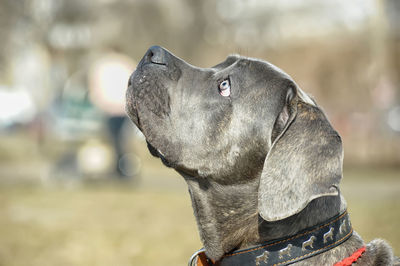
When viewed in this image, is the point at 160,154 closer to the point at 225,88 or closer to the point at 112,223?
the point at 225,88

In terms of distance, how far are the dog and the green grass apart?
3077 millimetres

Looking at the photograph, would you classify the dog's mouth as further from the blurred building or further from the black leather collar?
the blurred building

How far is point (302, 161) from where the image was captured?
9.40 feet

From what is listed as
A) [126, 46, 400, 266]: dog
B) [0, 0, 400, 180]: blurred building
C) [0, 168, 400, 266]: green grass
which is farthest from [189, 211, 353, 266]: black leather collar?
Result: [0, 0, 400, 180]: blurred building

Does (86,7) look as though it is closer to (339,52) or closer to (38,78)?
(339,52)

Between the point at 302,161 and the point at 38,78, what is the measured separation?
41.1 meters

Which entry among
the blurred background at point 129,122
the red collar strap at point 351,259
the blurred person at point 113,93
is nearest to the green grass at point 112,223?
the blurred background at point 129,122

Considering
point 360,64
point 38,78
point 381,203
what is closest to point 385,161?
point 381,203

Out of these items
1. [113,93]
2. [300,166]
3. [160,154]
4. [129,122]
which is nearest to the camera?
[300,166]

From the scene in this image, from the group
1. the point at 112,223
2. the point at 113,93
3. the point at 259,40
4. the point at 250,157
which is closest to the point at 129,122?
the point at 113,93

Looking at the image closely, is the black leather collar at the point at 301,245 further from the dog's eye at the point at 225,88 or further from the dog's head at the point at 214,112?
the dog's eye at the point at 225,88

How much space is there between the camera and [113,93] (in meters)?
11.0

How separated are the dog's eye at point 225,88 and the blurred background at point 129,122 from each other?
1122 mm

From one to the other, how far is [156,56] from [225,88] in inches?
18.3
